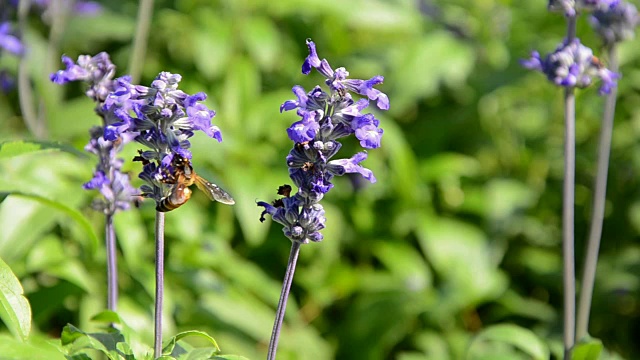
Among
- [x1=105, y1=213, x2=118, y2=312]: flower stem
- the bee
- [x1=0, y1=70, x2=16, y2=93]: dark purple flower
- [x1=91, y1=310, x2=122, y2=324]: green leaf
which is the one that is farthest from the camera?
[x1=0, y1=70, x2=16, y2=93]: dark purple flower

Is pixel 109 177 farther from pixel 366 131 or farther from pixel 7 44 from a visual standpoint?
pixel 7 44

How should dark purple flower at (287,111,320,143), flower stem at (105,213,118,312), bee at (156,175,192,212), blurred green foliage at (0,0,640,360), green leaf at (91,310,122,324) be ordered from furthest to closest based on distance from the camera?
blurred green foliage at (0,0,640,360)
flower stem at (105,213,118,312)
green leaf at (91,310,122,324)
bee at (156,175,192,212)
dark purple flower at (287,111,320,143)

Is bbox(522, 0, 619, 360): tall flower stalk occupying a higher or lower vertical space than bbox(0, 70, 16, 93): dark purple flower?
lower

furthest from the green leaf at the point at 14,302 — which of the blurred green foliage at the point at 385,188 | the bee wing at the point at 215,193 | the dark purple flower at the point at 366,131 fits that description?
the blurred green foliage at the point at 385,188

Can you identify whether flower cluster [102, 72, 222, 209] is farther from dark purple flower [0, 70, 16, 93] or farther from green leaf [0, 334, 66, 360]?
dark purple flower [0, 70, 16, 93]

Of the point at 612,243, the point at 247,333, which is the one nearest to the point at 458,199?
the point at 612,243

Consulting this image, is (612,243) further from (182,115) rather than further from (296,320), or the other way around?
(182,115)

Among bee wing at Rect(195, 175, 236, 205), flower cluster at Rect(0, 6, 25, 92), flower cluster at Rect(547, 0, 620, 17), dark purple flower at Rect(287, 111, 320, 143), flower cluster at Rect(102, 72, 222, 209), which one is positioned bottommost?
bee wing at Rect(195, 175, 236, 205)

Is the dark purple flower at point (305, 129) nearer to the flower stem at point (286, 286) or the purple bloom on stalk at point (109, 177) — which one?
the flower stem at point (286, 286)

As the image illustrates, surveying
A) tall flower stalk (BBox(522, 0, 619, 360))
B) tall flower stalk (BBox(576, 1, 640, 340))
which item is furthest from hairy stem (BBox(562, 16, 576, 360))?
tall flower stalk (BBox(576, 1, 640, 340))
